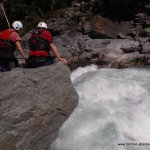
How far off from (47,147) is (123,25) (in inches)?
432

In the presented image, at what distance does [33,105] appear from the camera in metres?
5.84

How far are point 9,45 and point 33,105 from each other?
1917 millimetres

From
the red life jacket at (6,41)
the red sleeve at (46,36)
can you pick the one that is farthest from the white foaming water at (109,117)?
the red life jacket at (6,41)

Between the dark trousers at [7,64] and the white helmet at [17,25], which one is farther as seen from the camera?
the dark trousers at [7,64]

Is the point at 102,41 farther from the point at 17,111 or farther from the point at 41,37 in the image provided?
the point at 17,111

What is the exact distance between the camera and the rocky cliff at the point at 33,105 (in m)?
5.63

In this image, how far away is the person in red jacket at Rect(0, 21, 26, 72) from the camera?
6965mm

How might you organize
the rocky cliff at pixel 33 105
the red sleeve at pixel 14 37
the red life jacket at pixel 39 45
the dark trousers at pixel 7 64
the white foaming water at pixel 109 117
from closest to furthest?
the rocky cliff at pixel 33 105 → the white foaming water at pixel 109 117 → the red sleeve at pixel 14 37 → the red life jacket at pixel 39 45 → the dark trousers at pixel 7 64

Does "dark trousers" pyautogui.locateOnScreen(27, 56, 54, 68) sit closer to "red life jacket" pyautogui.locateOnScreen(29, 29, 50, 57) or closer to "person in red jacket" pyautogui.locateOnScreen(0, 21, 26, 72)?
"red life jacket" pyautogui.locateOnScreen(29, 29, 50, 57)

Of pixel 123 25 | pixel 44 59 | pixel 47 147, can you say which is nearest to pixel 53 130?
pixel 47 147

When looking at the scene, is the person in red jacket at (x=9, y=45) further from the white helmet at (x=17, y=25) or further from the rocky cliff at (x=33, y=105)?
the rocky cliff at (x=33, y=105)

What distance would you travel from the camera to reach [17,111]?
18.6ft

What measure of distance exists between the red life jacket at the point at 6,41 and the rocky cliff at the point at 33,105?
1151 millimetres

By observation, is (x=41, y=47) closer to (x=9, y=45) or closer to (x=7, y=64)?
(x=9, y=45)
